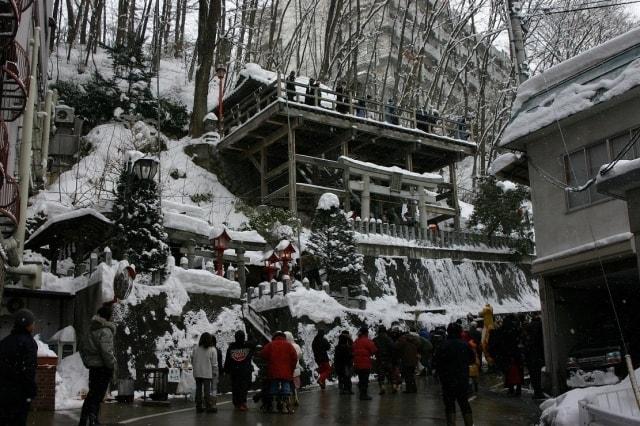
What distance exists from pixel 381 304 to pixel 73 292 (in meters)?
11.6

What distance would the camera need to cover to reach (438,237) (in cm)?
2992

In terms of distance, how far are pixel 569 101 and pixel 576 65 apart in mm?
1129

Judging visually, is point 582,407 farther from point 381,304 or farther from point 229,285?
point 381,304

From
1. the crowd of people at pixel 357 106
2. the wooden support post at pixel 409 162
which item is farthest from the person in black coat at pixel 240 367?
the wooden support post at pixel 409 162

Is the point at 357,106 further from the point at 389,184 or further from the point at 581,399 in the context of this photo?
the point at 581,399

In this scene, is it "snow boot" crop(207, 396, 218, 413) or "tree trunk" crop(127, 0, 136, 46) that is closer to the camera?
"snow boot" crop(207, 396, 218, 413)

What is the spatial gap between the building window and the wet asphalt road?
4.39 m

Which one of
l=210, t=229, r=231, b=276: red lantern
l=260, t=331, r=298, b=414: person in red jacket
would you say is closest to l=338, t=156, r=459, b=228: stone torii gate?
l=210, t=229, r=231, b=276: red lantern

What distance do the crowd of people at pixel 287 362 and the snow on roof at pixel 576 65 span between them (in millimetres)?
5313

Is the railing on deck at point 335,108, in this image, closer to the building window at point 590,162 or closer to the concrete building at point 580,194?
the concrete building at point 580,194

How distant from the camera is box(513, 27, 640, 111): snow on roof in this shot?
14.5 meters

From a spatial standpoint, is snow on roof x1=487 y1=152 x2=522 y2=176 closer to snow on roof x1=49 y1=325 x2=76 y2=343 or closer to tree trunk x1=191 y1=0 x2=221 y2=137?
snow on roof x1=49 y1=325 x2=76 y2=343

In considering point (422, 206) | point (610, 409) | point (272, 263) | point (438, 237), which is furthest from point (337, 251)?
point (610, 409)

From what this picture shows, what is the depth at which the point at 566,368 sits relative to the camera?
46.2 ft
